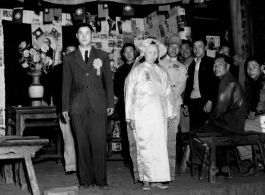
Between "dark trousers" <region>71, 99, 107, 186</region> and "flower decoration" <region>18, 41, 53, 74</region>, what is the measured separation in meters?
2.39

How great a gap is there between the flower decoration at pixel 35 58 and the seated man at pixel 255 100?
377 cm

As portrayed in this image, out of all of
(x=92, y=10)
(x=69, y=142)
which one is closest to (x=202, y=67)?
(x=69, y=142)

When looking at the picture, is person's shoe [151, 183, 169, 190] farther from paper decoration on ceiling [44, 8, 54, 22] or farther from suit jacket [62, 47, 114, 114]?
paper decoration on ceiling [44, 8, 54, 22]

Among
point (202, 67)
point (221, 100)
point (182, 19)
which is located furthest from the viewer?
point (182, 19)

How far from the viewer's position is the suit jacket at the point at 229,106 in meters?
5.63

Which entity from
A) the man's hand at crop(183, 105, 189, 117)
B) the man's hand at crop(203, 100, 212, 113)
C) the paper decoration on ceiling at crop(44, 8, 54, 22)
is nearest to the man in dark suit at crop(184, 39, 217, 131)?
the man's hand at crop(203, 100, 212, 113)

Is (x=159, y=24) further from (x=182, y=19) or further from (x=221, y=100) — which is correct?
(x=221, y=100)

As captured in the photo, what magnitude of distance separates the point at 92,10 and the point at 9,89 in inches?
99.4

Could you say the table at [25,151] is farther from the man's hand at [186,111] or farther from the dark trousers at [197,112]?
the man's hand at [186,111]

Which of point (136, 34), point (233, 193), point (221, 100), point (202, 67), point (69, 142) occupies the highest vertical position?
point (136, 34)

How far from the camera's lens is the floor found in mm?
4883

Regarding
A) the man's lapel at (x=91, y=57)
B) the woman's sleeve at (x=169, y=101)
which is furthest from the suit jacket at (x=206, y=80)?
the man's lapel at (x=91, y=57)

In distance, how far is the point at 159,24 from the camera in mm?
8555

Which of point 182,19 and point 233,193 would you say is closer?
point 233,193
